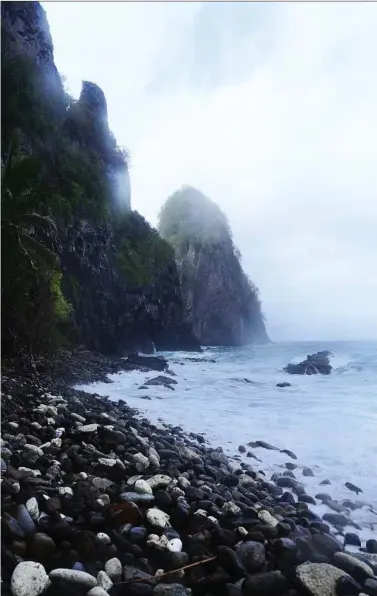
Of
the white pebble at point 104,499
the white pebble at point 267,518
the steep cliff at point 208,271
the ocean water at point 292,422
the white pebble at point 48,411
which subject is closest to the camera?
the white pebble at point 104,499

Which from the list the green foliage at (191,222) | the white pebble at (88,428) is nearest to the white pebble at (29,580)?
the white pebble at (88,428)

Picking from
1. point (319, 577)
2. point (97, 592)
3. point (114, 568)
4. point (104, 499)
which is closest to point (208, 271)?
point (104, 499)

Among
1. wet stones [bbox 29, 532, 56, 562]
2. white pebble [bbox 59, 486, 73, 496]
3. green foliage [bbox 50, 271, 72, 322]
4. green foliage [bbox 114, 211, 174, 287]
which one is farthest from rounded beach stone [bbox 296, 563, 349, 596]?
green foliage [bbox 114, 211, 174, 287]

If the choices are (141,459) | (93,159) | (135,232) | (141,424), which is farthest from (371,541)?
(135,232)

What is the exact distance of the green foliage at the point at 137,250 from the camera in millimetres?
Result: 26906

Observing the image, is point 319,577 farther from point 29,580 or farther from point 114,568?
point 29,580

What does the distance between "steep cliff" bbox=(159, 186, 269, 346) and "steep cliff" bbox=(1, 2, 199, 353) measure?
25.5 ft

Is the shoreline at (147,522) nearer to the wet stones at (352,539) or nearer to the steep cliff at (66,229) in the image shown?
the wet stones at (352,539)

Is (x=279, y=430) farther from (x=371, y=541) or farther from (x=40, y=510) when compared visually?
(x=40, y=510)

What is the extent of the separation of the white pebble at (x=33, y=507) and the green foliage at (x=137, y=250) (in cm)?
2383

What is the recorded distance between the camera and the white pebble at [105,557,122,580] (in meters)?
2.06

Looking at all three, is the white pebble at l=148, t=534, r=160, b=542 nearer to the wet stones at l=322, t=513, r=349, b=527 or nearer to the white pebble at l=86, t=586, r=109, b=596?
the white pebble at l=86, t=586, r=109, b=596

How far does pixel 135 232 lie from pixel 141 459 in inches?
1037

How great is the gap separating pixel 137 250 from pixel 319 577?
27690 millimetres
